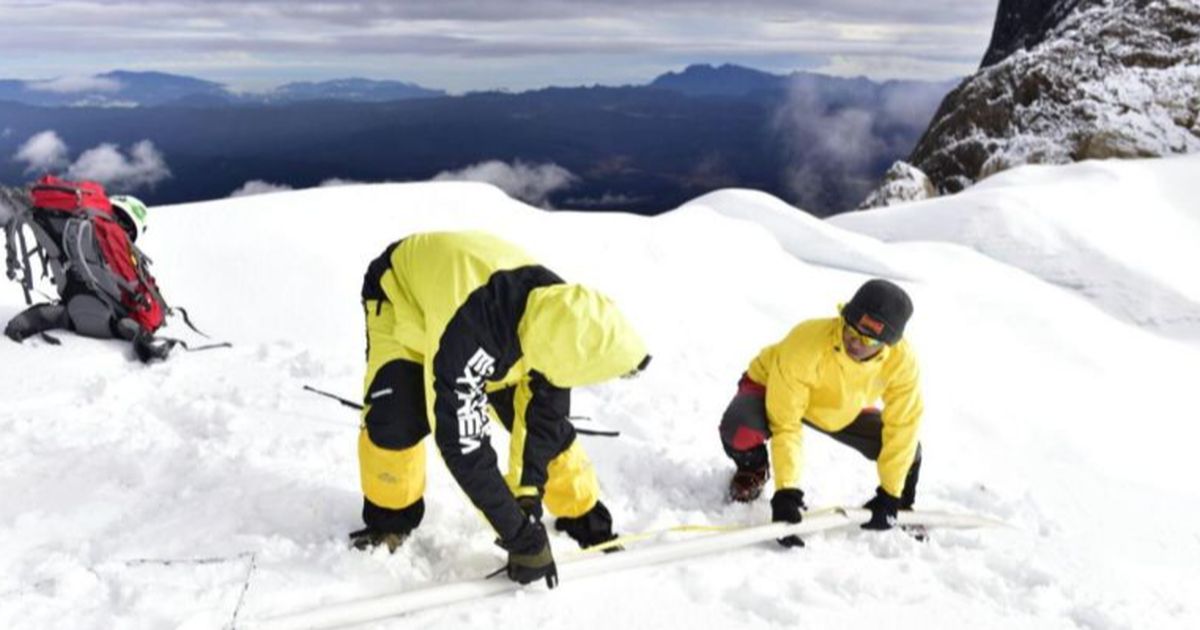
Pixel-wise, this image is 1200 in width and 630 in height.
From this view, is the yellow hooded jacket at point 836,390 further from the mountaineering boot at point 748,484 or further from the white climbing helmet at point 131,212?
the white climbing helmet at point 131,212

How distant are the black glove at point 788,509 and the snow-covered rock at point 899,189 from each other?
2370 cm

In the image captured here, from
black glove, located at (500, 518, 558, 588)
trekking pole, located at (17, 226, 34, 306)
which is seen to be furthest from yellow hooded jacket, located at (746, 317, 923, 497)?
trekking pole, located at (17, 226, 34, 306)

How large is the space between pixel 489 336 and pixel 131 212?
4.52m

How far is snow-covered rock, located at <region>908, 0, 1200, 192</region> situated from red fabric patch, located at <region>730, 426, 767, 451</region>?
92.6 feet

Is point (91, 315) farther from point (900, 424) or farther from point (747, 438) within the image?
point (900, 424)

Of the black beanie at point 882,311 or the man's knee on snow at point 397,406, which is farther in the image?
the black beanie at point 882,311

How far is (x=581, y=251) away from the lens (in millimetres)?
9352

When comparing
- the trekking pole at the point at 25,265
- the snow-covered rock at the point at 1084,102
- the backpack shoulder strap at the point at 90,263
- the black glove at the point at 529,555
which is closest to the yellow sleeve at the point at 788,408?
the black glove at the point at 529,555

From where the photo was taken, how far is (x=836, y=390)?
168 inches

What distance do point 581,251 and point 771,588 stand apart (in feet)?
20.3

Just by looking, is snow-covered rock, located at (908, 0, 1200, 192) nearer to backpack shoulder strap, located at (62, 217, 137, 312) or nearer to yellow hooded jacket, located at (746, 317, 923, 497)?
yellow hooded jacket, located at (746, 317, 923, 497)

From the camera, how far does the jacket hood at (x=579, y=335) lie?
2870 mm

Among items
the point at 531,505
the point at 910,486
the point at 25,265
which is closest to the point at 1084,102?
the point at 910,486

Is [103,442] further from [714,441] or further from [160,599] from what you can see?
[714,441]
